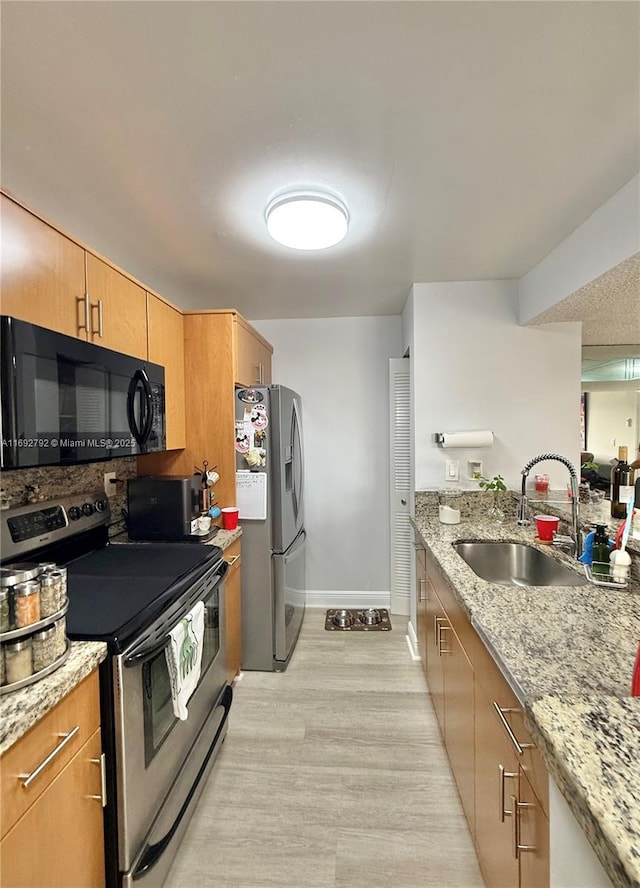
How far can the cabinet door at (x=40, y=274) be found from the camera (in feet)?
3.90

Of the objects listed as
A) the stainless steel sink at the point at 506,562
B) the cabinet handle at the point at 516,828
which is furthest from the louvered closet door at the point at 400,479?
the cabinet handle at the point at 516,828

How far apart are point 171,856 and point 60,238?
7.19ft

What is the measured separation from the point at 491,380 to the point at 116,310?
2265 millimetres

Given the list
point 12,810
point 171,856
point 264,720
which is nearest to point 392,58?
point 12,810

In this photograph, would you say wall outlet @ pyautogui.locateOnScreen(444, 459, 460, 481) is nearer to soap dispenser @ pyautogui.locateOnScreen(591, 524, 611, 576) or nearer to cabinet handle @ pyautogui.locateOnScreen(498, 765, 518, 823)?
soap dispenser @ pyautogui.locateOnScreen(591, 524, 611, 576)

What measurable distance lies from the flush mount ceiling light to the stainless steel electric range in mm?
1468

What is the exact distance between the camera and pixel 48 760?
0.91 meters

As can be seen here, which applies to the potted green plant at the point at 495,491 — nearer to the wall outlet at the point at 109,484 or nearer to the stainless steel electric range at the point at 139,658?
the stainless steel electric range at the point at 139,658

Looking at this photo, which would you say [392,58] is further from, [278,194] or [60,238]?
[60,238]

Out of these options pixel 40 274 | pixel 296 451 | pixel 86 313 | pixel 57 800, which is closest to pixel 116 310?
pixel 86 313

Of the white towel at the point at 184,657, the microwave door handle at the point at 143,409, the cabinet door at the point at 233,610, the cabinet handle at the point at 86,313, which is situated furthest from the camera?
the cabinet door at the point at 233,610

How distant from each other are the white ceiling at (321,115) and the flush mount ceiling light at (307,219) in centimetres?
6

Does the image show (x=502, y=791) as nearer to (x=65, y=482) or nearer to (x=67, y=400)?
(x=67, y=400)

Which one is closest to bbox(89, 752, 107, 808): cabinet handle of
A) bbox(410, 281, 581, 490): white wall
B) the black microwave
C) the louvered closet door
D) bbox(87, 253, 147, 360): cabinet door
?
the black microwave
